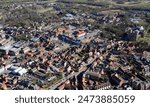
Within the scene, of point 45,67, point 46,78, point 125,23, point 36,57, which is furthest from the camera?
point 125,23

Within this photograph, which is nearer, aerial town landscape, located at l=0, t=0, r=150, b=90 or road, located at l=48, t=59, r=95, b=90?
road, located at l=48, t=59, r=95, b=90

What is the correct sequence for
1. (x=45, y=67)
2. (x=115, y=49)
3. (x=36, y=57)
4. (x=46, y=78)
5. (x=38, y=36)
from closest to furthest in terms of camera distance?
(x=46, y=78) → (x=45, y=67) → (x=36, y=57) → (x=115, y=49) → (x=38, y=36)

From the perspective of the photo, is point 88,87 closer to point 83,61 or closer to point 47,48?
point 83,61

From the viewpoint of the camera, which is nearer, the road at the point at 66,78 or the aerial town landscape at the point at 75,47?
the road at the point at 66,78

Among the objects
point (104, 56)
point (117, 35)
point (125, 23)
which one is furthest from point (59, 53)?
point (125, 23)

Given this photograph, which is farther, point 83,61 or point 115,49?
point 115,49

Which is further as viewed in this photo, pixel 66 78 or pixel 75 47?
pixel 75 47

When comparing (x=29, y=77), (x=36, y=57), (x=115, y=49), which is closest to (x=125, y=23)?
(x=115, y=49)
